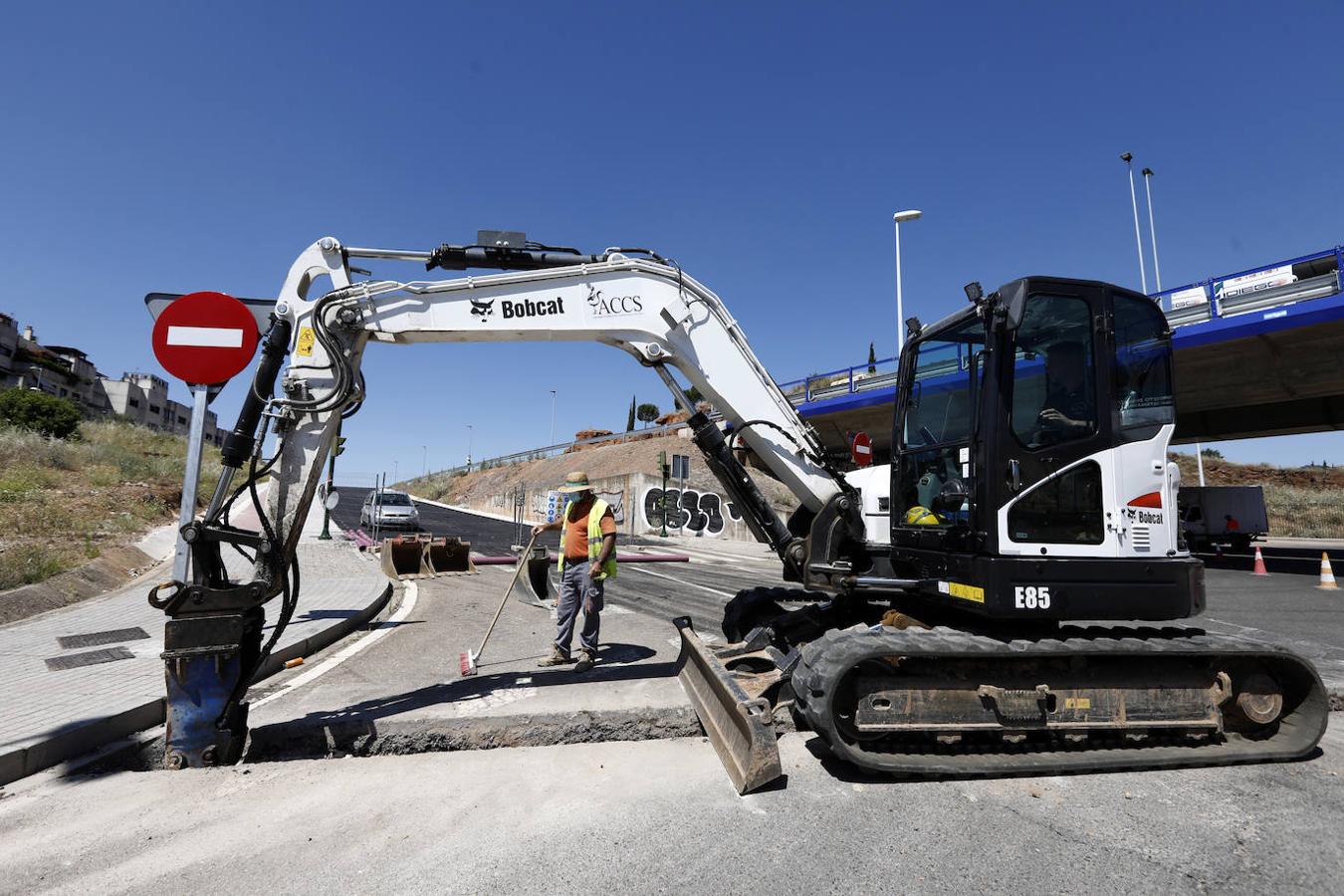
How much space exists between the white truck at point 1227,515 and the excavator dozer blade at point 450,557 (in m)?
24.7

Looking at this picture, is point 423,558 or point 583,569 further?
point 423,558

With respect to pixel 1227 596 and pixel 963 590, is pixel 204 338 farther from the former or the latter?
pixel 1227 596

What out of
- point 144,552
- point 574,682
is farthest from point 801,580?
point 144,552

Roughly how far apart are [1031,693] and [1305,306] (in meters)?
15.7

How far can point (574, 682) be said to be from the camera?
5.66 metres

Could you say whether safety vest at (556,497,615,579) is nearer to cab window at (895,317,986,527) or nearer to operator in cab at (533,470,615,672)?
operator in cab at (533,470,615,672)

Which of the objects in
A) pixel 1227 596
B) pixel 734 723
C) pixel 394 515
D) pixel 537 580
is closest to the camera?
pixel 734 723

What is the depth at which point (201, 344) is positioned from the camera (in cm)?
413

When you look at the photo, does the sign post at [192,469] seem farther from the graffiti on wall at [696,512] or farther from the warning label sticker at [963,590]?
the graffiti on wall at [696,512]

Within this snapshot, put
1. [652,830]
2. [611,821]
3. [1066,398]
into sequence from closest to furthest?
[652,830]
[611,821]
[1066,398]

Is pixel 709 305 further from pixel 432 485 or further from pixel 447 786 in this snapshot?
pixel 432 485

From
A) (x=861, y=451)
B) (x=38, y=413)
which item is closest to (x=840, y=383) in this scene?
(x=861, y=451)

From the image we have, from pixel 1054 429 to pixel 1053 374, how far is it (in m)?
0.38

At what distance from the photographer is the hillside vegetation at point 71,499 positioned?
10.1m
